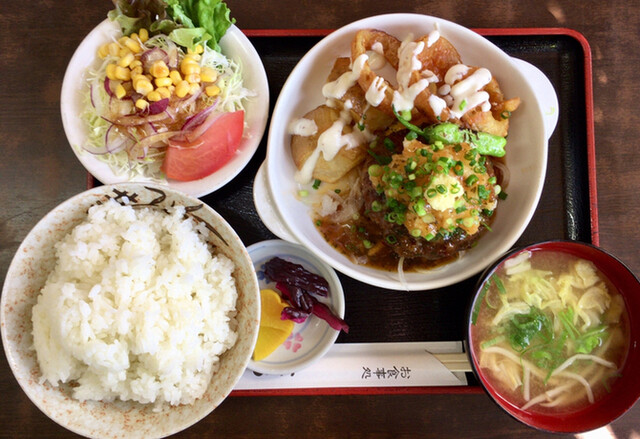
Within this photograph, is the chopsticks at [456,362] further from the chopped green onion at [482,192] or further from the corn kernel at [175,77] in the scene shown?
the corn kernel at [175,77]

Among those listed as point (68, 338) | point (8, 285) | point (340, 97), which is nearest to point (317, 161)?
point (340, 97)

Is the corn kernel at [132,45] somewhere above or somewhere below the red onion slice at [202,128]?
above

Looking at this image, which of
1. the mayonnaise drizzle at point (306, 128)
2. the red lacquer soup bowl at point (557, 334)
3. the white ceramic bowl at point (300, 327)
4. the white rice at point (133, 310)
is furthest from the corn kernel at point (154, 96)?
the red lacquer soup bowl at point (557, 334)

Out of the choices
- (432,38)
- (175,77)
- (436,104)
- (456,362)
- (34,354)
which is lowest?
(34,354)

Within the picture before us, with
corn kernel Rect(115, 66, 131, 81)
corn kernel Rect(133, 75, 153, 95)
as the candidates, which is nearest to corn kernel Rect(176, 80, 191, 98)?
corn kernel Rect(133, 75, 153, 95)

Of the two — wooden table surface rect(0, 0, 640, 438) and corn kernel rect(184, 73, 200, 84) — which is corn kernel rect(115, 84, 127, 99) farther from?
wooden table surface rect(0, 0, 640, 438)

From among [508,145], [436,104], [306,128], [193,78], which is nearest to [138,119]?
[193,78]

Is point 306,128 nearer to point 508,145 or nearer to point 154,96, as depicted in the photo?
point 154,96
